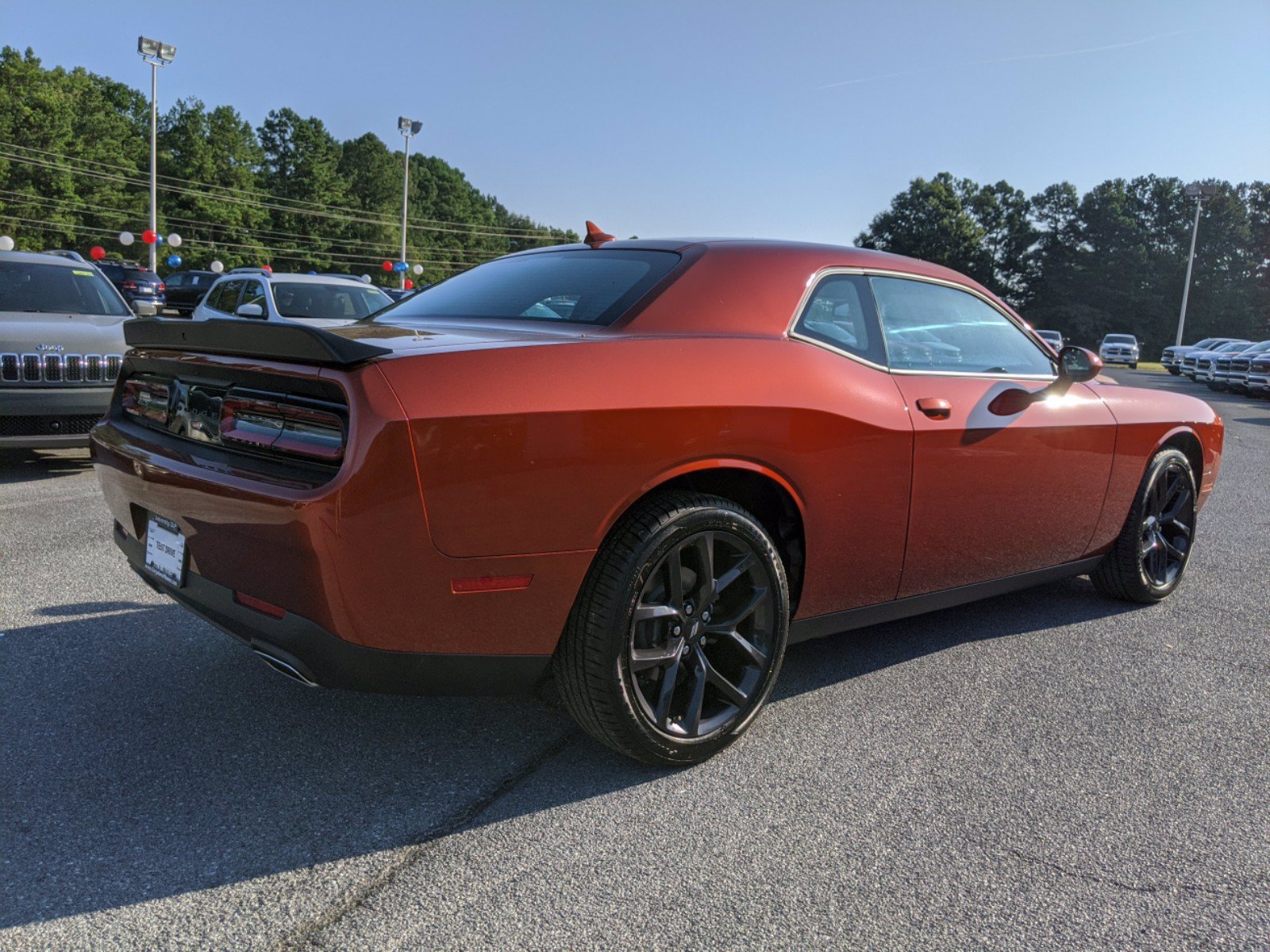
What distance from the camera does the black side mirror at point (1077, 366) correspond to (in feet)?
12.7

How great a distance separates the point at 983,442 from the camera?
3387mm

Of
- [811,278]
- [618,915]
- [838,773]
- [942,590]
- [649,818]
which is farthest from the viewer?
[942,590]

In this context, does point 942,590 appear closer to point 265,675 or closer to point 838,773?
point 838,773

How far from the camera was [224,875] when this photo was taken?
2115mm

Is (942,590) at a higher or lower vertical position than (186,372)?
lower

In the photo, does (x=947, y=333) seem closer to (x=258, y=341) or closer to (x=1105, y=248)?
(x=258, y=341)

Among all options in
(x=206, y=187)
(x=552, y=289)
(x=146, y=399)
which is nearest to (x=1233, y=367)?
(x=552, y=289)

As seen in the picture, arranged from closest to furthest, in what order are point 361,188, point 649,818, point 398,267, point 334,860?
point 334,860 < point 649,818 < point 398,267 < point 361,188

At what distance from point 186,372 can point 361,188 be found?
9737 cm

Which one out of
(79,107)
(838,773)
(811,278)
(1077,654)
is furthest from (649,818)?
(79,107)

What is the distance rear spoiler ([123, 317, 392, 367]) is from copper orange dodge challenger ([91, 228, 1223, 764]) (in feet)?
0.03

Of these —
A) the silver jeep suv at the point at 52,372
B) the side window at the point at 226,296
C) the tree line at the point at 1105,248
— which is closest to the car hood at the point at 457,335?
the silver jeep suv at the point at 52,372

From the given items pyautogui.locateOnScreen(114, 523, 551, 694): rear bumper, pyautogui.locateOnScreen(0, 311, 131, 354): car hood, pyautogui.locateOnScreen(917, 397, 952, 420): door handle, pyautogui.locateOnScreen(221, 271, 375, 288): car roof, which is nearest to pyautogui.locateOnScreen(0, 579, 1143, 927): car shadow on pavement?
pyautogui.locateOnScreen(114, 523, 551, 694): rear bumper

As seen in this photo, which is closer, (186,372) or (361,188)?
(186,372)
